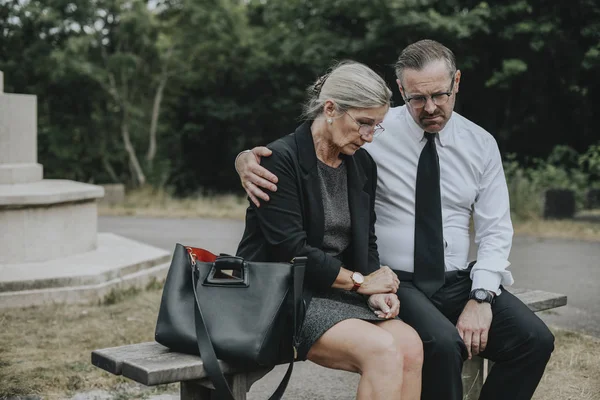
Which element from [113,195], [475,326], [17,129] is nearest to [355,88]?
[475,326]

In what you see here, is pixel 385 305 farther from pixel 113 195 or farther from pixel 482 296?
pixel 113 195

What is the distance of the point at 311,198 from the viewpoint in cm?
330

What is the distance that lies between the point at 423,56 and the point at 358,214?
0.84 metres

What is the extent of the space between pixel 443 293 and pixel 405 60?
112cm

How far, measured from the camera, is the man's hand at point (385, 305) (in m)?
3.29

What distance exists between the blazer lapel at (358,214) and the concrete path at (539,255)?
313 cm

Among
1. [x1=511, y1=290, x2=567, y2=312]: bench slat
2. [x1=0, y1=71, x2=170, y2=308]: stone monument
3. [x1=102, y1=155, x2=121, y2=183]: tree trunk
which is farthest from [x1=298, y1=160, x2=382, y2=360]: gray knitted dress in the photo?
[x1=102, y1=155, x2=121, y2=183]: tree trunk

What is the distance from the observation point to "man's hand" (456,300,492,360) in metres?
3.48

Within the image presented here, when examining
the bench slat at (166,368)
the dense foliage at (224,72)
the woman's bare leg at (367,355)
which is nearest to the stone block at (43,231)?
the bench slat at (166,368)

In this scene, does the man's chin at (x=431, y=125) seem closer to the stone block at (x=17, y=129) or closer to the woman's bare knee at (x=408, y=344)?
the woman's bare knee at (x=408, y=344)

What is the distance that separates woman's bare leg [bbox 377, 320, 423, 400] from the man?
Result: 6.4 inches

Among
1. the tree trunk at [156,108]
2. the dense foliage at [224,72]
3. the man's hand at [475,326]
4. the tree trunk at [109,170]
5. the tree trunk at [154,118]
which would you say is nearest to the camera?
the man's hand at [475,326]

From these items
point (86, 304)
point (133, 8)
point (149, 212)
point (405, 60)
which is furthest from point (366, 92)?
point (133, 8)

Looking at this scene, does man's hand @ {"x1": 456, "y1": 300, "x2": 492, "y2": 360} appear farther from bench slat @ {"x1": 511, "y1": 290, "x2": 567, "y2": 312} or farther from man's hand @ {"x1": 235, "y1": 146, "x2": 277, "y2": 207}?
man's hand @ {"x1": 235, "y1": 146, "x2": 277, "y2": 207}
